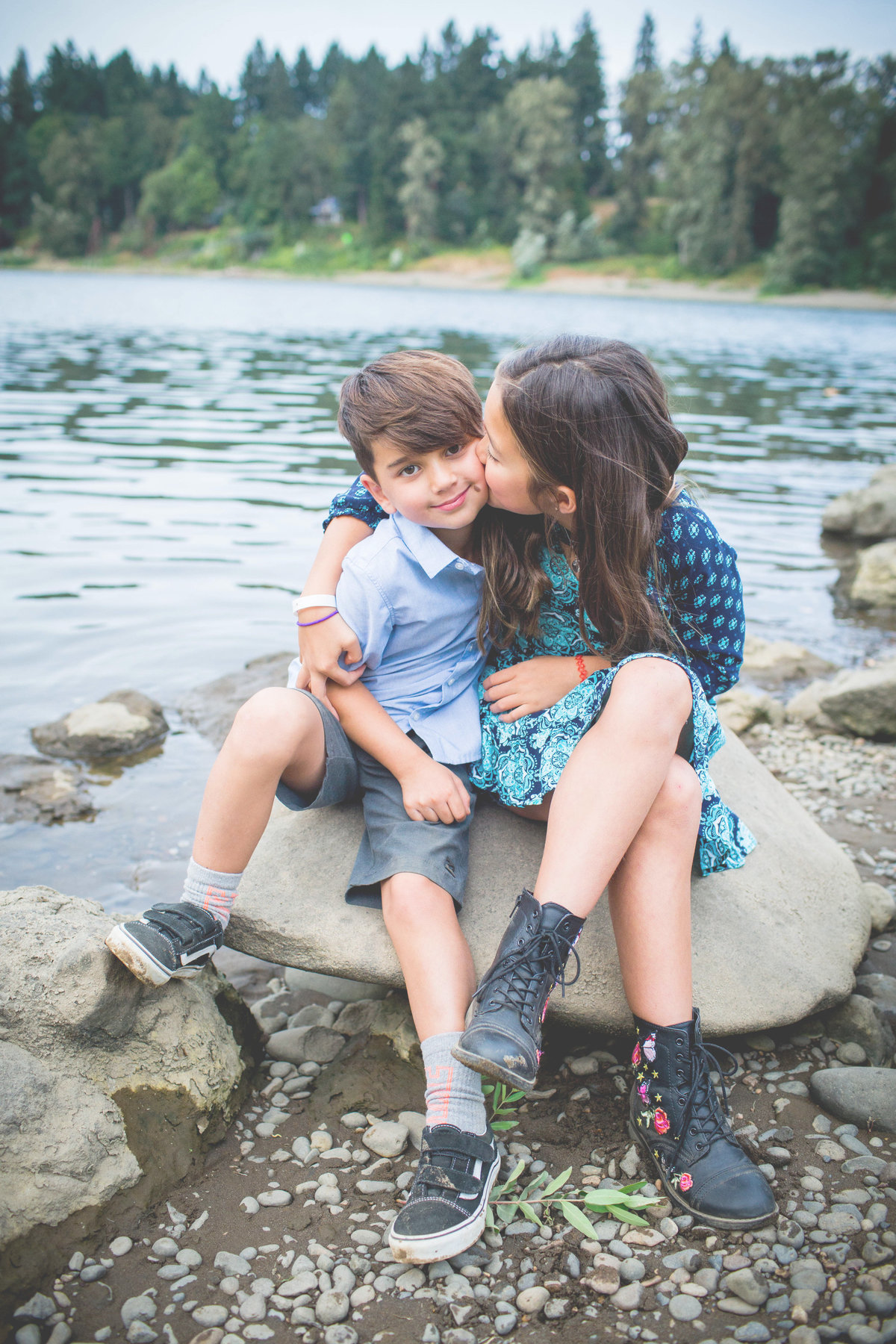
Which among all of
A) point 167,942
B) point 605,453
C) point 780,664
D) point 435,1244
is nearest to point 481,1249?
point 435,1244

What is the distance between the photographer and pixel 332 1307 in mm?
1789

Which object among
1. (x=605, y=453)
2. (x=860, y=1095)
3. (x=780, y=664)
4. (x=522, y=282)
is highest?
(x=522, y=282)

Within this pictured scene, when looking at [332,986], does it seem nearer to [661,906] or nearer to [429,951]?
[429,951]

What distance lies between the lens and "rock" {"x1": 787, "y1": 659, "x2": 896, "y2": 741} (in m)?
4.78

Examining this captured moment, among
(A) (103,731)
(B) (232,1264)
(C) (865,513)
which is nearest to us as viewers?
(B) (232,1264)

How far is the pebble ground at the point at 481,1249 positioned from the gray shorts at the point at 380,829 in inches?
21.5

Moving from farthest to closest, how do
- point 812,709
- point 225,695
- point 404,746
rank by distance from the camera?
point 225,695 → point 812,709 → point 404,746

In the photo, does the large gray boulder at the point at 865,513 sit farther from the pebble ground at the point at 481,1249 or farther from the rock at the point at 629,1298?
the rock at the point at 629,1298

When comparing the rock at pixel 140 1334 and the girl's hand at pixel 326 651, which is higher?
the girl's hand at pixel 326 651

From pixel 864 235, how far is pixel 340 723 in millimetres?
51888

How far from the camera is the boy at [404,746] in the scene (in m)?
2.17

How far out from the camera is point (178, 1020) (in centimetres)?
231

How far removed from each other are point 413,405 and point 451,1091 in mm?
1682

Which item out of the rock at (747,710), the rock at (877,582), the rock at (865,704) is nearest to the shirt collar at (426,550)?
the rock at (747,710)
